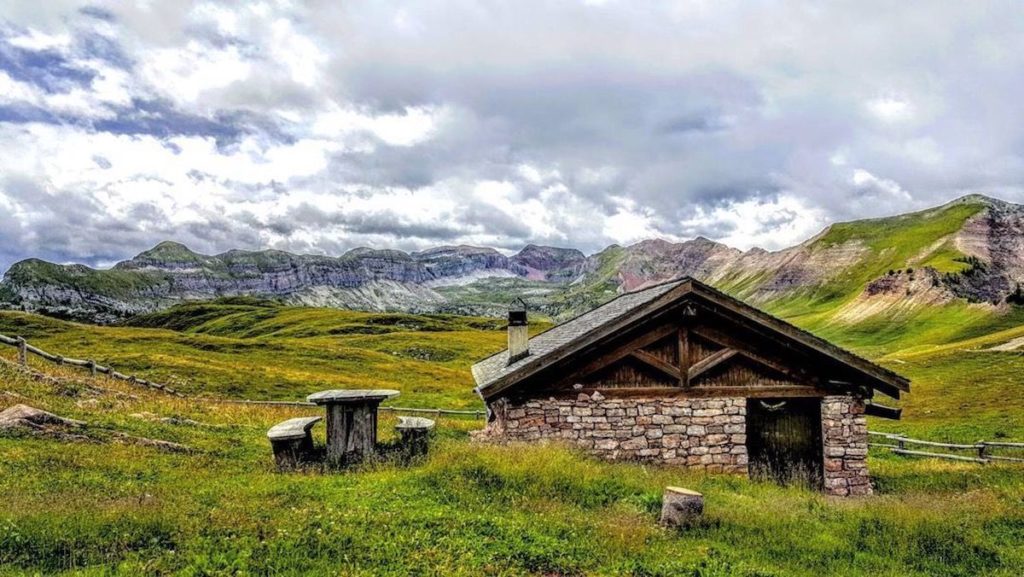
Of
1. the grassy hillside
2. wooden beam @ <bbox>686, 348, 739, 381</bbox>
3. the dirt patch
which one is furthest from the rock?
the dirt patch

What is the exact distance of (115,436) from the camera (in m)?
14.8

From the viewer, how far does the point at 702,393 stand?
55.8ft

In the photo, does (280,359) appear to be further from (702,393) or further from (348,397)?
(702,393)

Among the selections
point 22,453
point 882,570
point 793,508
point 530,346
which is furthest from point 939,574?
point 22,453

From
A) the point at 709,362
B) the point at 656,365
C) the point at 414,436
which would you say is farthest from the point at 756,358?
the point at 414,436

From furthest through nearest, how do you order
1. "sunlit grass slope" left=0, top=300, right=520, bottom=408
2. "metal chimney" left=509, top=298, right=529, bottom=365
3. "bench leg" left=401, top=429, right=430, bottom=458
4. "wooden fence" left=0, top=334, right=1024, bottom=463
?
"sunlit grass slope" left=0, top=300, right=520, bottom=408
"wooden fence" left=0, top=334, right=1024, bottom=463
"metal chimney" left=509, top=298, right=529, bottom=365
"bench leg" left=401, top=429, right=430, bottom=458

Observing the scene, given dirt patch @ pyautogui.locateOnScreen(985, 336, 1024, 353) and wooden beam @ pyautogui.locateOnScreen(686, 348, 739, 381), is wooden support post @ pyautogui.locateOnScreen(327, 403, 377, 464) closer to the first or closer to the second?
wooden beam @ pyautogui.locateOnScreen(686, 348, 739, 381)

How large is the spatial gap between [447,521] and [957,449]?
26980mm

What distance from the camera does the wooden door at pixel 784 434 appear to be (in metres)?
17.4

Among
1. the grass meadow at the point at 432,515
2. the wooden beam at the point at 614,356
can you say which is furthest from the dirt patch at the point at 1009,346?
the wooden beam at the point at 614,356

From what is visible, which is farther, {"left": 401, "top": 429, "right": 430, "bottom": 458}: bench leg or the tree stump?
{"left": 401, "top": 429, "right": 430, "bottom": 458}: bench leg

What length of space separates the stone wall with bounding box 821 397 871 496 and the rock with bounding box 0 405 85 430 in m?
19.4

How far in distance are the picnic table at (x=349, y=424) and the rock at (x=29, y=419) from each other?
6.10 meters

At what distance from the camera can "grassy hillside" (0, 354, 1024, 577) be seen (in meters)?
7.86
